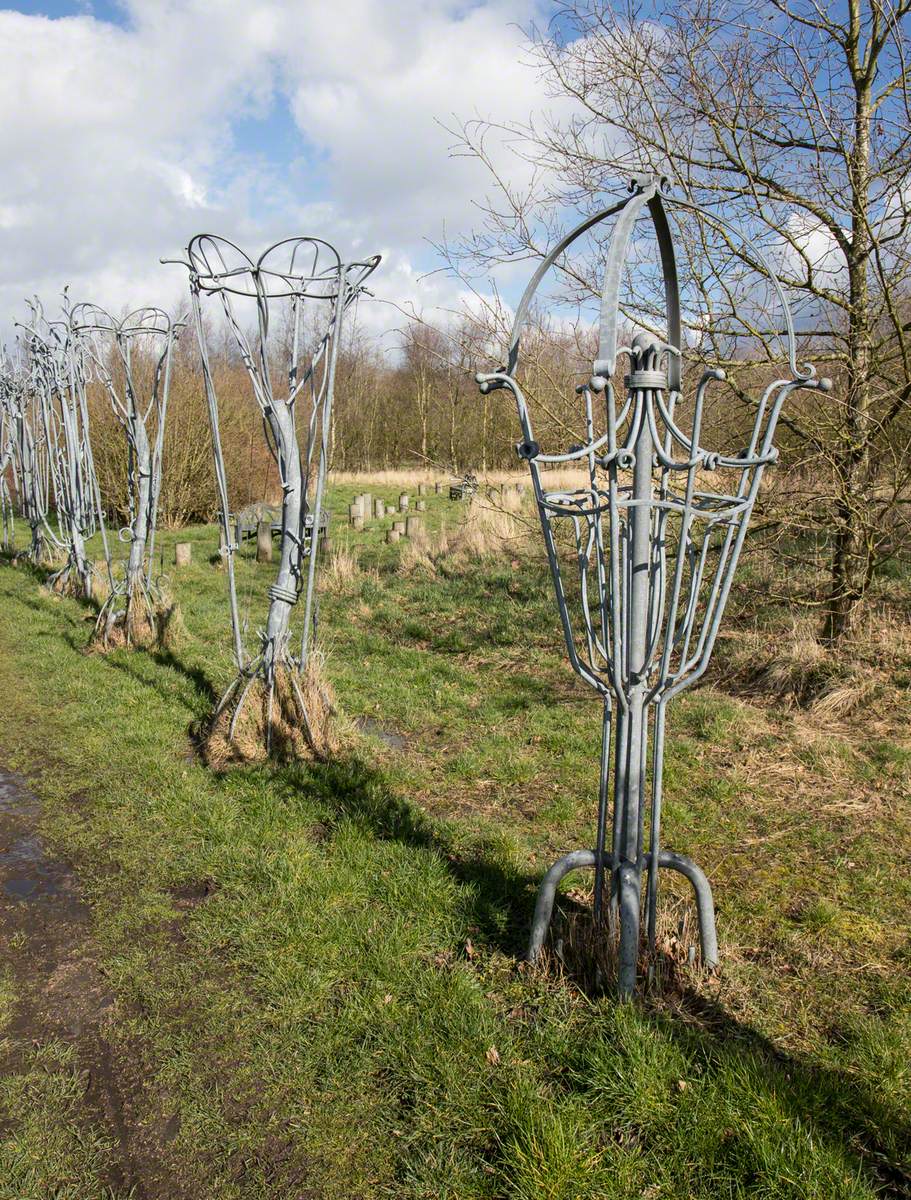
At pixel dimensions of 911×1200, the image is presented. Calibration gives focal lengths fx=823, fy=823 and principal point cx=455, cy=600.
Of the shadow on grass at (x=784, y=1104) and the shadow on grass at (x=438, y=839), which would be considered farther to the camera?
the shadow on grass at (x=438, y=839)

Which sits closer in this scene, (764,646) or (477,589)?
(764,646)

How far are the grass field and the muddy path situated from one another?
0.5 inches

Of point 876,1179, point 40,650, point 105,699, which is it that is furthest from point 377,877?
point 40,650

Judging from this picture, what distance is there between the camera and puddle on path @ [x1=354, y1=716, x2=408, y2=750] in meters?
5.26

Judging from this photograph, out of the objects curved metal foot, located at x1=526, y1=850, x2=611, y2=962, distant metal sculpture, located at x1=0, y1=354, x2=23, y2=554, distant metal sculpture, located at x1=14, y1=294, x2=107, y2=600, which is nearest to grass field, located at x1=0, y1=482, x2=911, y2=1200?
curved metal foot, located at x1=526, y1=850, x2=611, y2=962

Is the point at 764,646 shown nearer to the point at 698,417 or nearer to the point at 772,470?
the point at 772,470

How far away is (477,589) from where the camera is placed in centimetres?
979

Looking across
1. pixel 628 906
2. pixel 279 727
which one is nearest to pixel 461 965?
pixel 628 906

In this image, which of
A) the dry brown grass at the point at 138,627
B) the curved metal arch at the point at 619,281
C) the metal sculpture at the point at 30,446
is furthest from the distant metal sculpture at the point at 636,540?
the metal sculpture at the point at 30,446

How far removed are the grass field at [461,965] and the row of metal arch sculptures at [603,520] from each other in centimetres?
29

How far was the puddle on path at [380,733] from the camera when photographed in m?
5.26

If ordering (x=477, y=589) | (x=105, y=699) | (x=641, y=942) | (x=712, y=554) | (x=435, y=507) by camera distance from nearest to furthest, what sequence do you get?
(x=641, y=942)
(x=105, y=699)
(x=712, y=554)
(x=477, y=589)
(x=435, y=507)

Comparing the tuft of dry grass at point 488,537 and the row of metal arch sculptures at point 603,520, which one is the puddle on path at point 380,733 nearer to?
the row of metal arch sculptures at point 603,520

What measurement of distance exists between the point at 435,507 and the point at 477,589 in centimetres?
950
